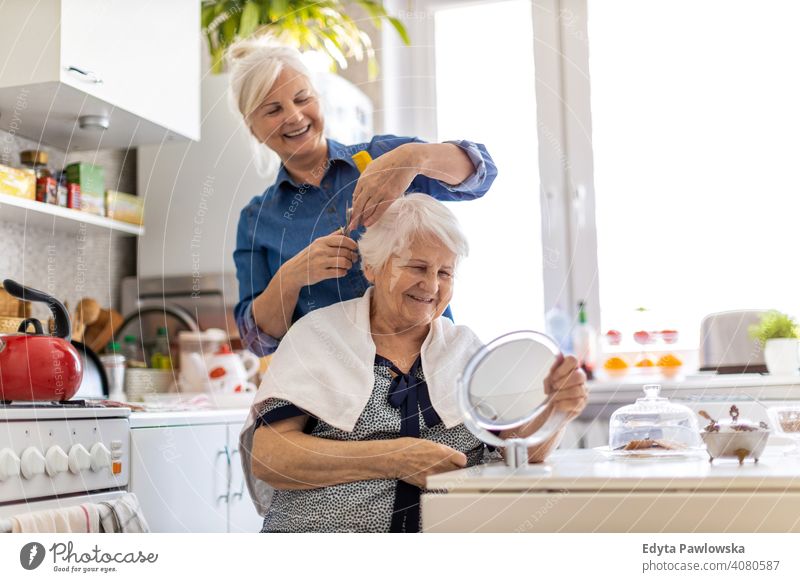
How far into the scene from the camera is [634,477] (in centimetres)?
73

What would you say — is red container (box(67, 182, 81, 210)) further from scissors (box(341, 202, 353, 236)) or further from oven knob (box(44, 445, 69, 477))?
scissors (box(341, 202, 353, 236))

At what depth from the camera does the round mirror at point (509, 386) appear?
0.81 meters

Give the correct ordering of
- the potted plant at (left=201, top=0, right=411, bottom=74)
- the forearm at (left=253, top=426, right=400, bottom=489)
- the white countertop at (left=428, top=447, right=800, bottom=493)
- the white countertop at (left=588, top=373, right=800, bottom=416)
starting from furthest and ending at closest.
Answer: the white countertop at (left=588, top=373, right=800, bottom=416) → the potted plant at (left=201, top=0, right=411, bottom=74) → the forearm at (left=253, top=426, right=400, bottom=489) → the white countertop at (left=428, top=447, right=800, bottom=493)

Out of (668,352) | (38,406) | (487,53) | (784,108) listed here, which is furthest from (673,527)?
(668,352)

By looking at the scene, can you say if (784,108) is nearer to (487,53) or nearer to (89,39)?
(487,53)

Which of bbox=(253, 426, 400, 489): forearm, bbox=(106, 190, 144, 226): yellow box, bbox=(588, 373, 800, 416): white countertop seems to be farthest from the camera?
bbox=(106, 190, 144, 226): yellow box

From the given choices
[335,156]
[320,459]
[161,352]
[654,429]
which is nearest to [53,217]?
[161,352]

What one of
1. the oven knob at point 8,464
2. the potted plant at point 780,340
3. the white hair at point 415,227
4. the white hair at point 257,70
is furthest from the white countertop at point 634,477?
the potted plant at point 780,340

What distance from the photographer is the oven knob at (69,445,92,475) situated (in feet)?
3.92

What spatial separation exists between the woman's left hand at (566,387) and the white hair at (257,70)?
0.47 meters

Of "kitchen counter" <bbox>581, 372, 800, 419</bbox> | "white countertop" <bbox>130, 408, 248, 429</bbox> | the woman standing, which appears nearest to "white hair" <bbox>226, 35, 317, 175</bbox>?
the woman standing

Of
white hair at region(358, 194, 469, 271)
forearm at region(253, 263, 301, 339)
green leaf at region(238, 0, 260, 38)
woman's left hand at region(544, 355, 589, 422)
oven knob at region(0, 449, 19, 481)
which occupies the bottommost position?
oven knob at region(0, 449, 19, 481)

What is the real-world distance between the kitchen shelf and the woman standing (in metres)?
0.64

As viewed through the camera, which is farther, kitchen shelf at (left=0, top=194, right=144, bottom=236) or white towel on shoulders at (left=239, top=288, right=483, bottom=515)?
kitchen shelf at (left=0, top=194, right=144, bottom=236)
